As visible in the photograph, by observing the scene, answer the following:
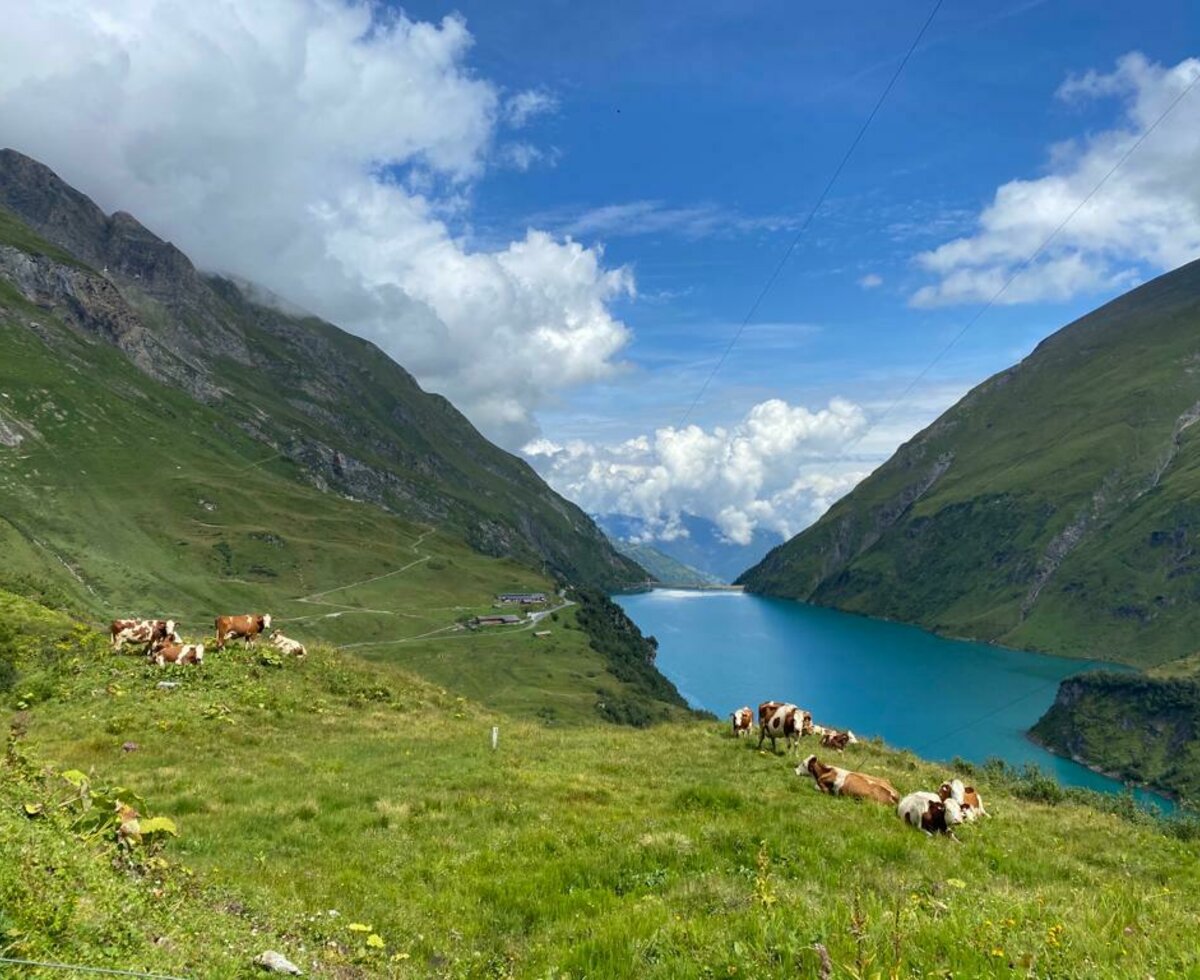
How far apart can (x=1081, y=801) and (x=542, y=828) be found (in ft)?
89.7

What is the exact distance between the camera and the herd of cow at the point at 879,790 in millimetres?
16797

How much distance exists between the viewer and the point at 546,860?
1340 cm

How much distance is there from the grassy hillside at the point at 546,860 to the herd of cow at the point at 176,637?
2.75 meters

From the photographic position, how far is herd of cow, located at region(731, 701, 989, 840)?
55.1ft

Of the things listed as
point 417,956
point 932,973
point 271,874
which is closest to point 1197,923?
point 932,973

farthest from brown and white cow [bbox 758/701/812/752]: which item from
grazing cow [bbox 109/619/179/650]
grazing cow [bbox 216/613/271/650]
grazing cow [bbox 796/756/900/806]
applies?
grazing cow [bbox 109/619/179/650]

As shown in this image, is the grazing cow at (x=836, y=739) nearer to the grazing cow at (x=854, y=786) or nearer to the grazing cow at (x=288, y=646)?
the grazing cow at (x=854, y=786)

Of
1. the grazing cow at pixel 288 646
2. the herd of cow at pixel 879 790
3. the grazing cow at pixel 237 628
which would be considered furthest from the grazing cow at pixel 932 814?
the grazing cow at pixel 237 628

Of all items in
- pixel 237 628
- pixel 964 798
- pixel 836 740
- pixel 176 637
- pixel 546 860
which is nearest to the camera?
pixel 546 860

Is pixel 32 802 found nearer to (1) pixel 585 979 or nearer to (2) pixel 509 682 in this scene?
(1) pixel 585 979

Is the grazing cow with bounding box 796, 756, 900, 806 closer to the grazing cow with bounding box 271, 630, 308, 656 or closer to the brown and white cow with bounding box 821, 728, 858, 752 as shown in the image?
the brown and white cow with bounding box 821, 728, 858, 752

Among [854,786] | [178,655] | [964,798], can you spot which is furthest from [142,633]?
[964,798]

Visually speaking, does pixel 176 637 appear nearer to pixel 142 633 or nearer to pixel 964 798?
pixel 142 633

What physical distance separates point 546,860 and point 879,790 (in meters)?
10.7
